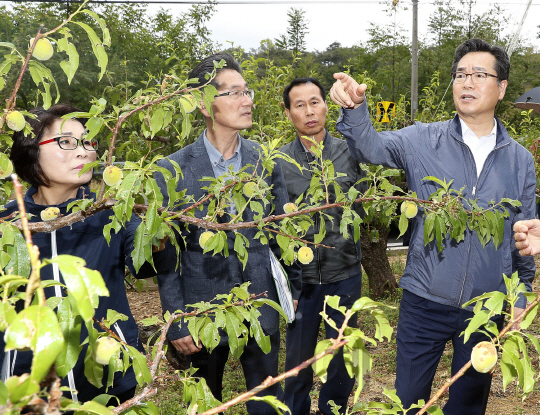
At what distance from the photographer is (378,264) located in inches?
221

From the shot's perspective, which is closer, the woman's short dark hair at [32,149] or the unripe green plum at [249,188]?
the unripe green plum at [249,188]

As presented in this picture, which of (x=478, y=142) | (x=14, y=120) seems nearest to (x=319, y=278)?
(x=478, y=142)

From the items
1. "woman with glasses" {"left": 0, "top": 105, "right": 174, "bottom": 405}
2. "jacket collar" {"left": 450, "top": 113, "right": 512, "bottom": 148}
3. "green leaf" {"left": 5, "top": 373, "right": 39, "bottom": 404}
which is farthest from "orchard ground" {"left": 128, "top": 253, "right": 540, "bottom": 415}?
"green leaf" {"left": 5, "top": 373, "right": 39, "bottom": 404}

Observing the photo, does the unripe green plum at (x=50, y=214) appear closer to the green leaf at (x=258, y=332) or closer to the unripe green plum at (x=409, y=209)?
the green leaf at (x=258, y=332)

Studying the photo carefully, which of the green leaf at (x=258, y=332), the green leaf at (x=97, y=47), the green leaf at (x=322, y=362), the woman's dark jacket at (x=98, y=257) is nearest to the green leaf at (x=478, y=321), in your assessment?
Answer: the green leaf at (x=322, y=362)

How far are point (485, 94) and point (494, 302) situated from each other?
1.59m

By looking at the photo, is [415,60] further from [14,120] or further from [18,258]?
[18,258]

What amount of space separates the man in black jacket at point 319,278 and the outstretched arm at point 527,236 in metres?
1.17

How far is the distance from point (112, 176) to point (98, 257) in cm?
68

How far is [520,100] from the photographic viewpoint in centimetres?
920

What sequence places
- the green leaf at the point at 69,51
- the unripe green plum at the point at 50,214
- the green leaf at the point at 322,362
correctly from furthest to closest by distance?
the unripe green plum at the point at 50,214 → the green leaf at the point at 69,51 → the green leaf at the point at 322,362

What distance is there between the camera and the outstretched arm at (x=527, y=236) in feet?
6.05

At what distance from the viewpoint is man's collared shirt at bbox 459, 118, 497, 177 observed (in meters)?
2.36

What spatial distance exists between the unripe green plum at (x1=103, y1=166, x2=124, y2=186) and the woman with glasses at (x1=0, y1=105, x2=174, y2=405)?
1.67 ft
